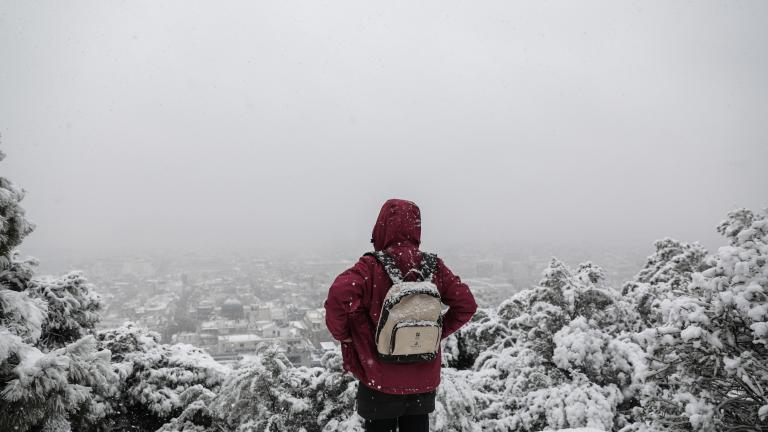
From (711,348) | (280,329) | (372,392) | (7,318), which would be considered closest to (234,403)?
(7,318)

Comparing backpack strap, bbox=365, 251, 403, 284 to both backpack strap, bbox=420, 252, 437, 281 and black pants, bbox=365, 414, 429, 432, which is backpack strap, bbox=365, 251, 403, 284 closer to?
backpack strap, bbox=420, 252, 437, 281

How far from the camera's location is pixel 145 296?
23828 mm

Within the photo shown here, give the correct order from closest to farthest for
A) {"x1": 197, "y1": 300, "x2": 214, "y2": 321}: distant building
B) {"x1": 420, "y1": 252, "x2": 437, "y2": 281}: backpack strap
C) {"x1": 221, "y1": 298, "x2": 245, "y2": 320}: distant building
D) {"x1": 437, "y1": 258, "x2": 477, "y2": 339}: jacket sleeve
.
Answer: {"x1": 420, "y1": 252, "x2": 437, "y2": 281}: backpack strap → {"x1": 437, "y1": 258, "x2": 477, "y2": 339}: jacket sleeve → {"x1": 221, "y1": 298, "x2": 245, "y2": 320}: distant building → {"x1": 197, "y1": 300, "x2": 214, "y2": 321}: distant building

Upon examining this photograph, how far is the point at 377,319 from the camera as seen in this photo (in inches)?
83.4

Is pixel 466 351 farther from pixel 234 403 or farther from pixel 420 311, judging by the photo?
pixel 420 311

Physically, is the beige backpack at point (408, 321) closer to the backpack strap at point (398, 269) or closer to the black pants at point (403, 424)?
the backpack strap at point (398, 269)

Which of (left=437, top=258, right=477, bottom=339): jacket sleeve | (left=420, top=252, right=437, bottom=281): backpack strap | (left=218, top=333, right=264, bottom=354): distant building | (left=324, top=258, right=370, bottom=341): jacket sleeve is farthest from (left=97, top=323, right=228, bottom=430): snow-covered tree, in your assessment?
(left=218, top=333, right=264, bottom=354): distant building

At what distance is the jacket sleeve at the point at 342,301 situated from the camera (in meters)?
1.97

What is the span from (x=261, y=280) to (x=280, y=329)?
65.8 feet

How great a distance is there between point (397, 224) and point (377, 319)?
53cm

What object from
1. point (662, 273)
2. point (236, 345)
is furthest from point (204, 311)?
point (662, 273)

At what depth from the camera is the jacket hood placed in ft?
7.22

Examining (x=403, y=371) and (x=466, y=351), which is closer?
(x=403, y=371)

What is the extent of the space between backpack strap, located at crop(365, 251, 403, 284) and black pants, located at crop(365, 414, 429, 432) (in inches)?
32.9
